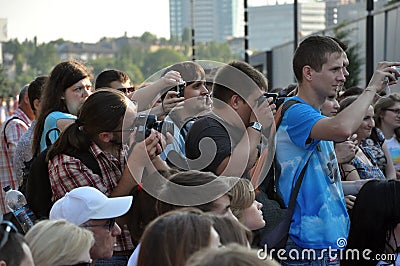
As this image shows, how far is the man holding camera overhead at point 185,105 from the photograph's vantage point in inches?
203

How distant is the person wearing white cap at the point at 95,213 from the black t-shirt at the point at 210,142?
84 centimetres

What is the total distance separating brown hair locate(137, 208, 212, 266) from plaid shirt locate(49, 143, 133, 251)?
149 centimetres

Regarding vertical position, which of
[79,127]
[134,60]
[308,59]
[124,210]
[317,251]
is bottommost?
[134,60]

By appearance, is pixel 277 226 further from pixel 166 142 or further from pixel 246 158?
pixel 166 142

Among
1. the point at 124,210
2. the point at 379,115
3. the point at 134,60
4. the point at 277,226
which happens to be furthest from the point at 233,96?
the point at 134,60

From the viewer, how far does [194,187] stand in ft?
12.8

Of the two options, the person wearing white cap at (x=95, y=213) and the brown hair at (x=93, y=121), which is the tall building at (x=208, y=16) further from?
the person wearing white cap at (x=95, y=213)

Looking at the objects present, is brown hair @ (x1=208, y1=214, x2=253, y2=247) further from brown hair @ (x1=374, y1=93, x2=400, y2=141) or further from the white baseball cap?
brown hair @ (x1=374, y1=93, x2=400, y2=141)

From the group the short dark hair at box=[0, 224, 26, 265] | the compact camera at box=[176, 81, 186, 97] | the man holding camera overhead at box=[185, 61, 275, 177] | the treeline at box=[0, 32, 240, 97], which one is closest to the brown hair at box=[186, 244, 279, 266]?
the short dark hair at box=[0, 224, 26, 265]

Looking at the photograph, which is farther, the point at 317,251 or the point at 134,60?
the point at 134,60

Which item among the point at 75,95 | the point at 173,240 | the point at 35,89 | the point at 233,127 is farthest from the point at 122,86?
the point at 173,240

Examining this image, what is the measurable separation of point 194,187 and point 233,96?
120 cm

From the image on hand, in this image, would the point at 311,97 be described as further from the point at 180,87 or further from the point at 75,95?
the point at 75,95

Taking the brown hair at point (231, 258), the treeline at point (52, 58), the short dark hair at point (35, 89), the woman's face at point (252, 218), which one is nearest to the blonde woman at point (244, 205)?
the woman's face at point (252, 218)
